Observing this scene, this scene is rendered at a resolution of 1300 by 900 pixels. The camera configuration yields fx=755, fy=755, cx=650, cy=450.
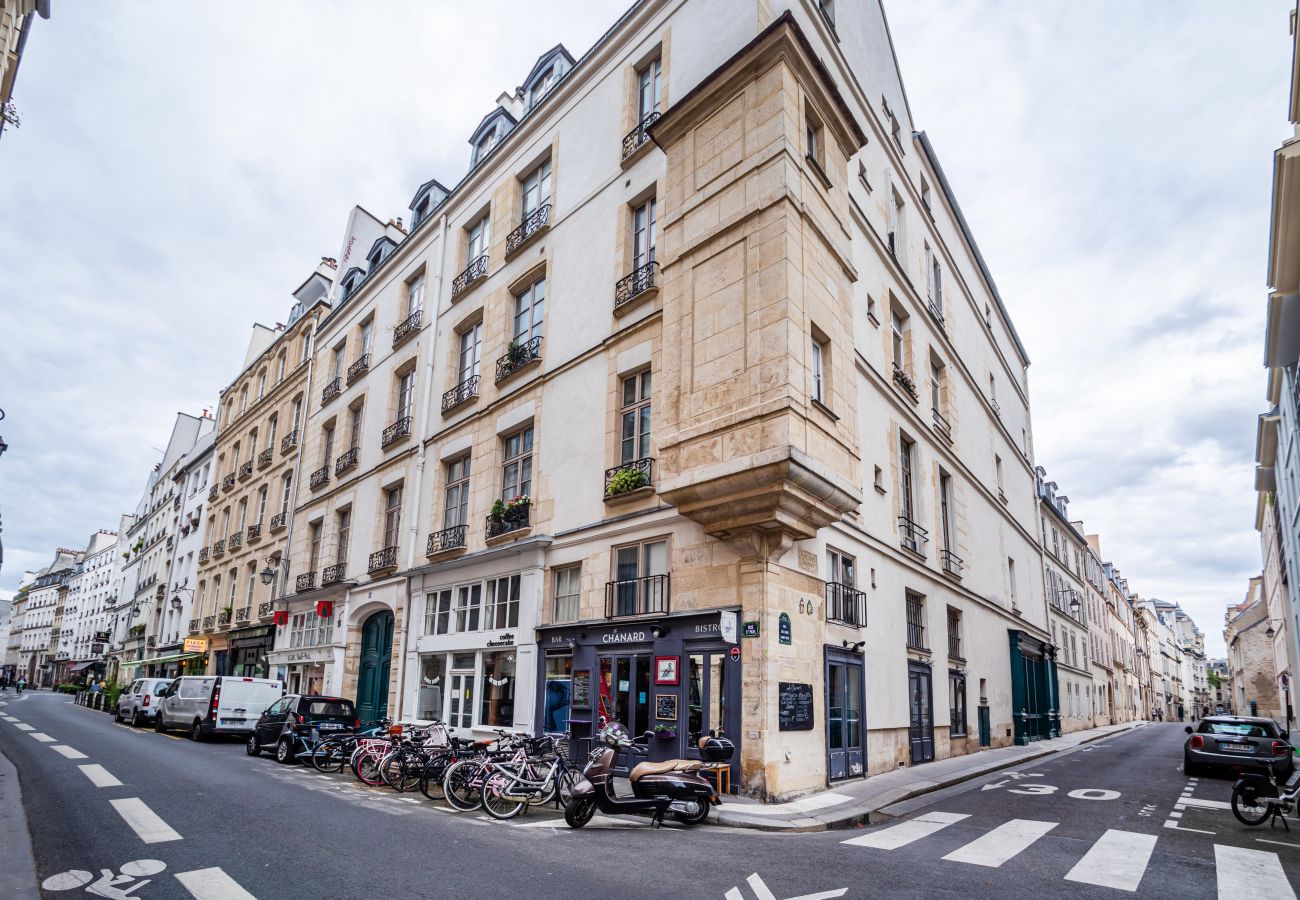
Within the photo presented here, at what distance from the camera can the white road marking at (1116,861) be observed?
6.69 m

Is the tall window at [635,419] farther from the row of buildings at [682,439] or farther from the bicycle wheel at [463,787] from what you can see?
the bicycle wheel at [463,787]

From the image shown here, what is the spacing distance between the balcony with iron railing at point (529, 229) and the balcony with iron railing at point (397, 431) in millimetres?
6090

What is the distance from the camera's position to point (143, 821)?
8203mm

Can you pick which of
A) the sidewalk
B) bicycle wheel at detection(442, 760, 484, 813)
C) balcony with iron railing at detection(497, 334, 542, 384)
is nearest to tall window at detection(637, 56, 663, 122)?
balcony with iron railing at detection(497, 334, 542, 384)

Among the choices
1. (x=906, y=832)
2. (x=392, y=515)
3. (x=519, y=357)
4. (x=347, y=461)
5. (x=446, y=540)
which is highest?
(x=519, y=357)

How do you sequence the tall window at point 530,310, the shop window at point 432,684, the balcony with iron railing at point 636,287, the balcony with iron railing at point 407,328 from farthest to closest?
the balcony with iron railing at point 407,328
the tall window at point 530,310
the shop window at point 432,684
the balcony with iron railing at point 636,287

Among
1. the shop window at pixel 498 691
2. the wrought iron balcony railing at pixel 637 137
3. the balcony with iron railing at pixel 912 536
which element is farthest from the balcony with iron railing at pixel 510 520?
the balcony with iron railing at pixel 912 536

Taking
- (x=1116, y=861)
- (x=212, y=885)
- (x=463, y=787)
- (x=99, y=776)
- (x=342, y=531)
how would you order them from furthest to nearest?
(x=342, y=531) → (x=99, y=776) → (x=463, y=787) → (x=1116, y=861) → (x=212, y=885)

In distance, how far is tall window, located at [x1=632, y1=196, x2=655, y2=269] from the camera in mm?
15969

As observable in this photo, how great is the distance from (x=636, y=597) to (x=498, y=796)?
4985mm

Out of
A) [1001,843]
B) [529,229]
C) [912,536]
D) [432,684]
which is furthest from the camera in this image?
[529,229]

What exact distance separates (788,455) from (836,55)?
11.1 m

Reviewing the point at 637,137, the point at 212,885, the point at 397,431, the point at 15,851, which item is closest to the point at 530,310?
the point at 637,137

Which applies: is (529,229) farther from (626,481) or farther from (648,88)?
(626,481)
